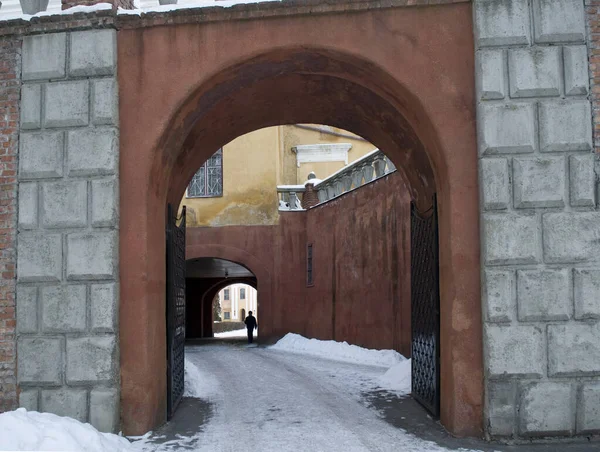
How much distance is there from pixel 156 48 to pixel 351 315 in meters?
10.2

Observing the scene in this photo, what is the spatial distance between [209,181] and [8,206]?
14591mm

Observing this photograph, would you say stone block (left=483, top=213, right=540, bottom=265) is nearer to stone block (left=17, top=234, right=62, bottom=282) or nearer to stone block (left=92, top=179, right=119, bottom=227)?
stone block (left=92, top=179, right=119, bottom=227)

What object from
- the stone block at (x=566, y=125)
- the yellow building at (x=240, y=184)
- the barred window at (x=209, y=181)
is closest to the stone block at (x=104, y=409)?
the stone block at (x=566, y=125)

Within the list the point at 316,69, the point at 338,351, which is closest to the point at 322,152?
the point at 338,351

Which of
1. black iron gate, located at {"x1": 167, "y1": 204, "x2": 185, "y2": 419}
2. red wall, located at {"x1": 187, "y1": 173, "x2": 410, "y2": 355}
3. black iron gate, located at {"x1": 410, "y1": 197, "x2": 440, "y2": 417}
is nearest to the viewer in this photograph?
black iron gate, located at {"x1": 410, "y1": 197, "x2": 440, "y2": 417}

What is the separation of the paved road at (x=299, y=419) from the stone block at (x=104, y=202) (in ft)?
7.10

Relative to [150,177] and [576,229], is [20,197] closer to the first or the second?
[150,177]

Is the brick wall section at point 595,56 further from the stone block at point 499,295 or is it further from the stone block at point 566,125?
the stone block at point 499,295

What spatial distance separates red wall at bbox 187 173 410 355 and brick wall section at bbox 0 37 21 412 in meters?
7.78

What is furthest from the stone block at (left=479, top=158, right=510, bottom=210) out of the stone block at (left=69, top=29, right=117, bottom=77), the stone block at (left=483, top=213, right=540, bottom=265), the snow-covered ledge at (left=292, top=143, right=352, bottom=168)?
the snow-covered ledge at (left=292, top=143, right=352, bottom=168)

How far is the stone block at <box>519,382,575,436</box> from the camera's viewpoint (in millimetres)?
6000

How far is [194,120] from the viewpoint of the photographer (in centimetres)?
734

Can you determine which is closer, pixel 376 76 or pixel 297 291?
pixel 376 76

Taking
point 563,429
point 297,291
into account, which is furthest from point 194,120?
point 297,291
